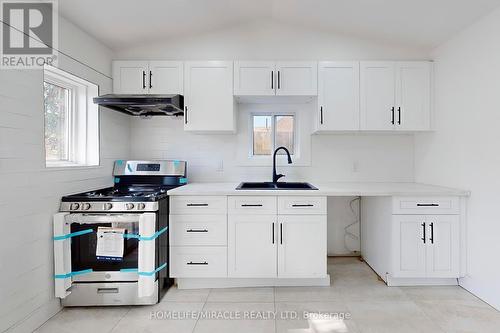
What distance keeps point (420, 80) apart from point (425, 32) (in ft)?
1.51

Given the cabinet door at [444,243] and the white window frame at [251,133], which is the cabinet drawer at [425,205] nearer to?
the cabinet door at [444,243]

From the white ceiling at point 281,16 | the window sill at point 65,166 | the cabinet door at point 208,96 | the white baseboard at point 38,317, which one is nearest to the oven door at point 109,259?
the white baseboard at point 38,317

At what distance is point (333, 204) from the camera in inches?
133

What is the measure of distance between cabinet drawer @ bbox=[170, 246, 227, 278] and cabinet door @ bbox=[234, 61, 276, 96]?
1592 millimetres

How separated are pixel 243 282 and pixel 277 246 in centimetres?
49

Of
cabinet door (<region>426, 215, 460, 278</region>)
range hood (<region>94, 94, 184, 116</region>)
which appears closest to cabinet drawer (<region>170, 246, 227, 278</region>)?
range hood (<region>94, 94, 184, 116</region>)

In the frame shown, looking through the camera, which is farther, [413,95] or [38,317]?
[413,95]

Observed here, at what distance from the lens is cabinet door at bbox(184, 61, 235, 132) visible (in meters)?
2.90

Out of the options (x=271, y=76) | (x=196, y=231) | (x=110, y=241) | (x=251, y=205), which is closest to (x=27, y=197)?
(x=110, y=241)

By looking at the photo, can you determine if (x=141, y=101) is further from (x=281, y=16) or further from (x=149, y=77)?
(x=281, y=16)

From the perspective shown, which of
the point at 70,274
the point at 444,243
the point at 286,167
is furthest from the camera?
the point at 286,167

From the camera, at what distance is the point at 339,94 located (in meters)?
2.91

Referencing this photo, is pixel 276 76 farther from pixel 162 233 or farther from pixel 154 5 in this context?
pixel 162 233

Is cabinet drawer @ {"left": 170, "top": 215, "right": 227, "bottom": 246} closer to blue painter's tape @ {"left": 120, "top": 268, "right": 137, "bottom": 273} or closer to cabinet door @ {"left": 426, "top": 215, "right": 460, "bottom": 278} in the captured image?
blue painter's tape @ {"left": 120, "top": 268, "right": 137, "bottom": 273}
